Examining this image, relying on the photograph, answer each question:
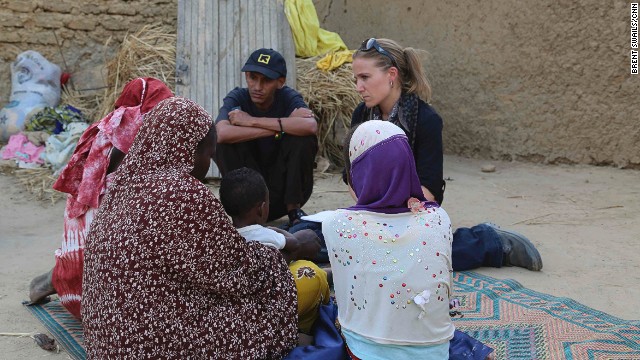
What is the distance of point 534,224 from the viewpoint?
5.32 metres

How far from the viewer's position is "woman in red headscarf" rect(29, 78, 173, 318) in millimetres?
3561

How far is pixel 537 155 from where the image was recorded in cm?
689

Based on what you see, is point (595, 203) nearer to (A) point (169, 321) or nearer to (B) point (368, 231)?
(B) point (368, 231)

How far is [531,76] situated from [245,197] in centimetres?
429

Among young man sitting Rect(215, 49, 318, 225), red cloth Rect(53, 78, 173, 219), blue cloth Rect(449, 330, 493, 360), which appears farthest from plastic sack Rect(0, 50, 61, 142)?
blue cloth Rect(449, 330, 493, 360)

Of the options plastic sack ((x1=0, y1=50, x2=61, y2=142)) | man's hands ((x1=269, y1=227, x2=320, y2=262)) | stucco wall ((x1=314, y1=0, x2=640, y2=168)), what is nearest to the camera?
man's hands ((x1=269, y1=227, x2=320, y2=262))

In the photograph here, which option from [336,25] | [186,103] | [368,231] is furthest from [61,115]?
[368,231]

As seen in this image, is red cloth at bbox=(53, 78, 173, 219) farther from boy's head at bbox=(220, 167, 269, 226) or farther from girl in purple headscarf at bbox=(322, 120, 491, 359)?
girl in purple headscarf at bbox=(322, 120, 491, 359)

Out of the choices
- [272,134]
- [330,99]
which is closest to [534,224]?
[272,134]

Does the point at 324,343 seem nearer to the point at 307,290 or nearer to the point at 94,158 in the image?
the point at 307,290

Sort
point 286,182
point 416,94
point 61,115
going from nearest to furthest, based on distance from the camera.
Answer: point 416,94, point 286,182, point 61,115

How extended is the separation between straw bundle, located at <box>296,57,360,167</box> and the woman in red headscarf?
3.28 m

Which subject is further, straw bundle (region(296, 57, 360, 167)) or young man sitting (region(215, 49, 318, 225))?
straw bundle (region(296, 57, 360, 167))

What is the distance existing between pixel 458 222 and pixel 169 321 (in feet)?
10.2
